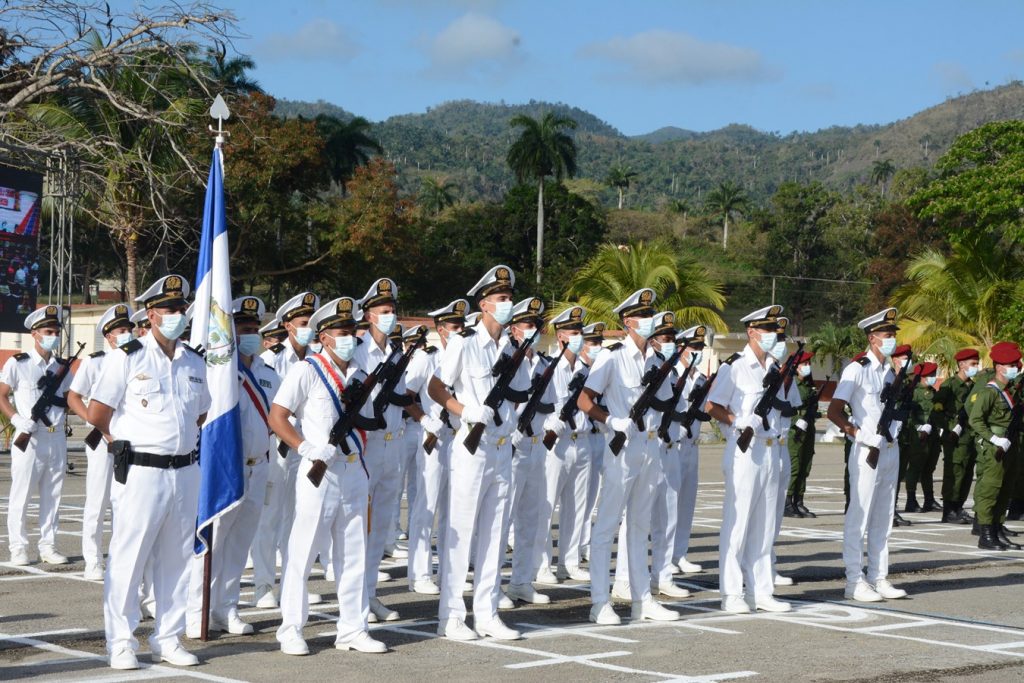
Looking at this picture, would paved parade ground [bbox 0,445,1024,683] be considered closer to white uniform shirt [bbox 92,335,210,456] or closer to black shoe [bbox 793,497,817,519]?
white uniform shirt [bbox 92,335,210,456]

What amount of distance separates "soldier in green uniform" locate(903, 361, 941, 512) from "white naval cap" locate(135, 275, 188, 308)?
12.2 meters

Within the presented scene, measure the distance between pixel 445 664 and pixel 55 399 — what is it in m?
6.11

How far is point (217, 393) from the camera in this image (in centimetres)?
878

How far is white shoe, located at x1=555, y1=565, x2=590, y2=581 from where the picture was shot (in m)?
11.9

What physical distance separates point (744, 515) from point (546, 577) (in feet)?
7.22

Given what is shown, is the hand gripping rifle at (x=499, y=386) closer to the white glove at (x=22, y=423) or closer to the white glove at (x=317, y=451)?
the white glove at (x=317, y=451)

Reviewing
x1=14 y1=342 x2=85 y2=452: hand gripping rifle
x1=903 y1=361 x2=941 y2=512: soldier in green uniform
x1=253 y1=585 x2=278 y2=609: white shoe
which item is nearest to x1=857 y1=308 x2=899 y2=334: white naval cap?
x1=253 y1=585 x2=278 y2=609: white shoe

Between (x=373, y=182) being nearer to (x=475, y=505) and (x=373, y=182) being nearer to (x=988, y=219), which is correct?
(x=988, y=219)

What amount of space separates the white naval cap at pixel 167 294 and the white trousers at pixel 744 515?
4403 millimetres

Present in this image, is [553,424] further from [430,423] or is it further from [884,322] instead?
[884,322]

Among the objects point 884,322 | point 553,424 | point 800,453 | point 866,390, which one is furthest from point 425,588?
point 800,453

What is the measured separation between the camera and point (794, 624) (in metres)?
9.65

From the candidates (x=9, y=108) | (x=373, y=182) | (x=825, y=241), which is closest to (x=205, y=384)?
(x=9, y=108)

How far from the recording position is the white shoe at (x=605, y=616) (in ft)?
31.0
